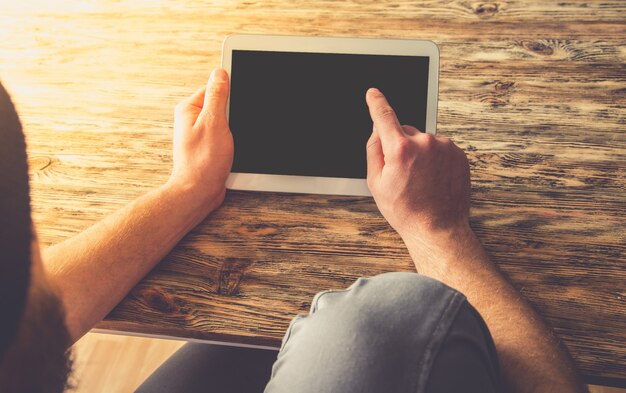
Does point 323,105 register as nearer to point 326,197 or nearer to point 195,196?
point 326,197

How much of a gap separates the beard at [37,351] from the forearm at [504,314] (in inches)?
22.1

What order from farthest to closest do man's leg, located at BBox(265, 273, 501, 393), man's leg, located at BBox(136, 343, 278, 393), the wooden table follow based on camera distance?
man's leg, located at BBox(136, 343, 278, 393), the wooden table, man's leg, located at BBox(265, 273, 501, 393)

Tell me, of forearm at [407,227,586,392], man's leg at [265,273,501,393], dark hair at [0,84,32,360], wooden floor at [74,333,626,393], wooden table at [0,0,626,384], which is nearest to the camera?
dark hair at [0,84,32,360]

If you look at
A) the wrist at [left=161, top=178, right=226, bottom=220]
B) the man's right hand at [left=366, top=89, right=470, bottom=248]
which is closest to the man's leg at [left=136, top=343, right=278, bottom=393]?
the wrist at [left=161, top=178, right=226, bottom=220]

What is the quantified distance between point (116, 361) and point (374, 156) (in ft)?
4.21

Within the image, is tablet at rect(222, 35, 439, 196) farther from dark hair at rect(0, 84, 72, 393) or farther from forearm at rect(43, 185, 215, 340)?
dark hair at rect(0, 84, 72, 393)

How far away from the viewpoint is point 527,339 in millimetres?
736

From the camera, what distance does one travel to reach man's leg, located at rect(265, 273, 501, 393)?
59 centimetres

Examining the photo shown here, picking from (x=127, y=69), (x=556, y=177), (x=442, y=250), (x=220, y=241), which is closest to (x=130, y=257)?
(x=220, y=241)

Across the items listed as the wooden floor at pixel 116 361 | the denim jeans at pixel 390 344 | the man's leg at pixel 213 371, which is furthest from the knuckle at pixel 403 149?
the wooden floor at pixel 116 361

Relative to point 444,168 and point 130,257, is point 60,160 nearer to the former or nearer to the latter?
point 130,257

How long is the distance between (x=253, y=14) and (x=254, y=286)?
1.84ft

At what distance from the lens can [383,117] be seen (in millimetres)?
834

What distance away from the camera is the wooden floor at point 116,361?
159 cm
